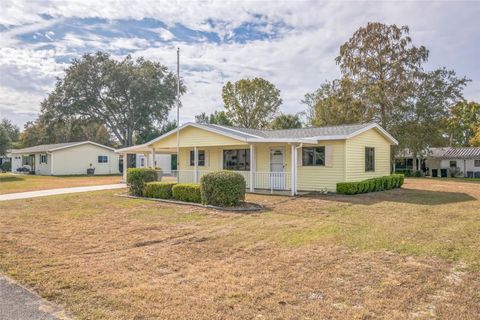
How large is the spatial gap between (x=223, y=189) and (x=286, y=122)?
3147 centimetres

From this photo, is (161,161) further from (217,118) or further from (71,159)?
(217,118)

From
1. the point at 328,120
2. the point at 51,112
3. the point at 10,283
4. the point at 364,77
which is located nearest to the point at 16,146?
the point at 51,112

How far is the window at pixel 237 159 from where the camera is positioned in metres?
18.4

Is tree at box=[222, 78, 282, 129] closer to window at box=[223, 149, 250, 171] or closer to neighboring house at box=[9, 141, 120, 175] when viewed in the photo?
neighboring house at box=[9, 141, 120, 175]

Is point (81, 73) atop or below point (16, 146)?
atop

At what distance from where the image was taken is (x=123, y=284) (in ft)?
15.7

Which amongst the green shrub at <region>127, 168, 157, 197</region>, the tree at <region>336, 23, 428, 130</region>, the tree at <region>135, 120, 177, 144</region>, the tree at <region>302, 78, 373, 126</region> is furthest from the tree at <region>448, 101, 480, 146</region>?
the tree at <region>135, 120, 177, 144</region>

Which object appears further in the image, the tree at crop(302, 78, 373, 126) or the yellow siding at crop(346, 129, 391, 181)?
the tree at crop(302, 78, 373, 126)

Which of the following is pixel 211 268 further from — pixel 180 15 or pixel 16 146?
pixel 16 146

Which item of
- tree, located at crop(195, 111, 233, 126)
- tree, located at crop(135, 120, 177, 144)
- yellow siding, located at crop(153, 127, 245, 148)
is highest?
tree, located at crop(195, 111, 233, 126)

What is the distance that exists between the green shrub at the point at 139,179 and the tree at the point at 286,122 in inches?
1092

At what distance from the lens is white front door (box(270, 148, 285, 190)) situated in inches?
654

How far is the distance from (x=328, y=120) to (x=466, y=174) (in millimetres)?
14659

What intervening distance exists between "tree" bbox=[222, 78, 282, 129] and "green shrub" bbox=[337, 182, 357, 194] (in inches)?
1256
